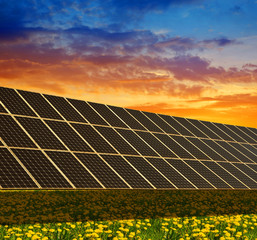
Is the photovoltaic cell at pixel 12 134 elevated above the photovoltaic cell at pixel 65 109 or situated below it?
below

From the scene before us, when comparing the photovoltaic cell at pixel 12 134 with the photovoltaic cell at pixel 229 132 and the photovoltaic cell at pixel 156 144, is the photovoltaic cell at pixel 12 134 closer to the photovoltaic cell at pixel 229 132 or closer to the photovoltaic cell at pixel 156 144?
the photovoltaic cell at pixel 156 144

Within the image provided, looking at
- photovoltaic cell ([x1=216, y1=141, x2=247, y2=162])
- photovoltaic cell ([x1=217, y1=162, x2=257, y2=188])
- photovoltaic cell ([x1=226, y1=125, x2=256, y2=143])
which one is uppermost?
photovoltaic cell ([x1=226, y1=125, x2=256, y2=143])

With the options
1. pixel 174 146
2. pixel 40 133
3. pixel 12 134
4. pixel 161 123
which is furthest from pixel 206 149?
pixel 12 134

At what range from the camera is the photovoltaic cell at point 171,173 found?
24234 millimetres

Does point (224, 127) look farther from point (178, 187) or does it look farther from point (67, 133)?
point (67, 133)

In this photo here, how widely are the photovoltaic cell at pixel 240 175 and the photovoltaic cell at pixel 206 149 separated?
92 centimetres

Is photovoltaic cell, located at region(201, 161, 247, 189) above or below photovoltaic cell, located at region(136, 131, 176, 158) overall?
below

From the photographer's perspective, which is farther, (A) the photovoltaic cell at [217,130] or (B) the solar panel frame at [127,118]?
(A) the photovoltaic cell at [217,130]

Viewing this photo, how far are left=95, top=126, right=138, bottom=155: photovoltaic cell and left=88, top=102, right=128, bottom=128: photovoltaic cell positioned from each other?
56.0 inches

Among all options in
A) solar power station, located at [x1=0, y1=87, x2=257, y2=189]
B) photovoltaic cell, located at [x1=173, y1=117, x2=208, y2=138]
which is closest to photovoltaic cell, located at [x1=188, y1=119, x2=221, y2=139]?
photovoltaic cell, located at [x1=173, y1=117, x2=208, y2=138]

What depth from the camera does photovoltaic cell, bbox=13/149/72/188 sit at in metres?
18.9

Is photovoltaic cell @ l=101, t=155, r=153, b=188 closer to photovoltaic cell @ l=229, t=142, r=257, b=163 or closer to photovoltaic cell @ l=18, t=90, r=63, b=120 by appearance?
photovoltaic cell @ l=18, t=90, r=63, b=120

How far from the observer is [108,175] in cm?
2161

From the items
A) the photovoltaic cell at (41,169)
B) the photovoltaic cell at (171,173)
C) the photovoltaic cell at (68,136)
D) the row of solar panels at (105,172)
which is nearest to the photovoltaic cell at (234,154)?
the row of solar panels at (105,172)
